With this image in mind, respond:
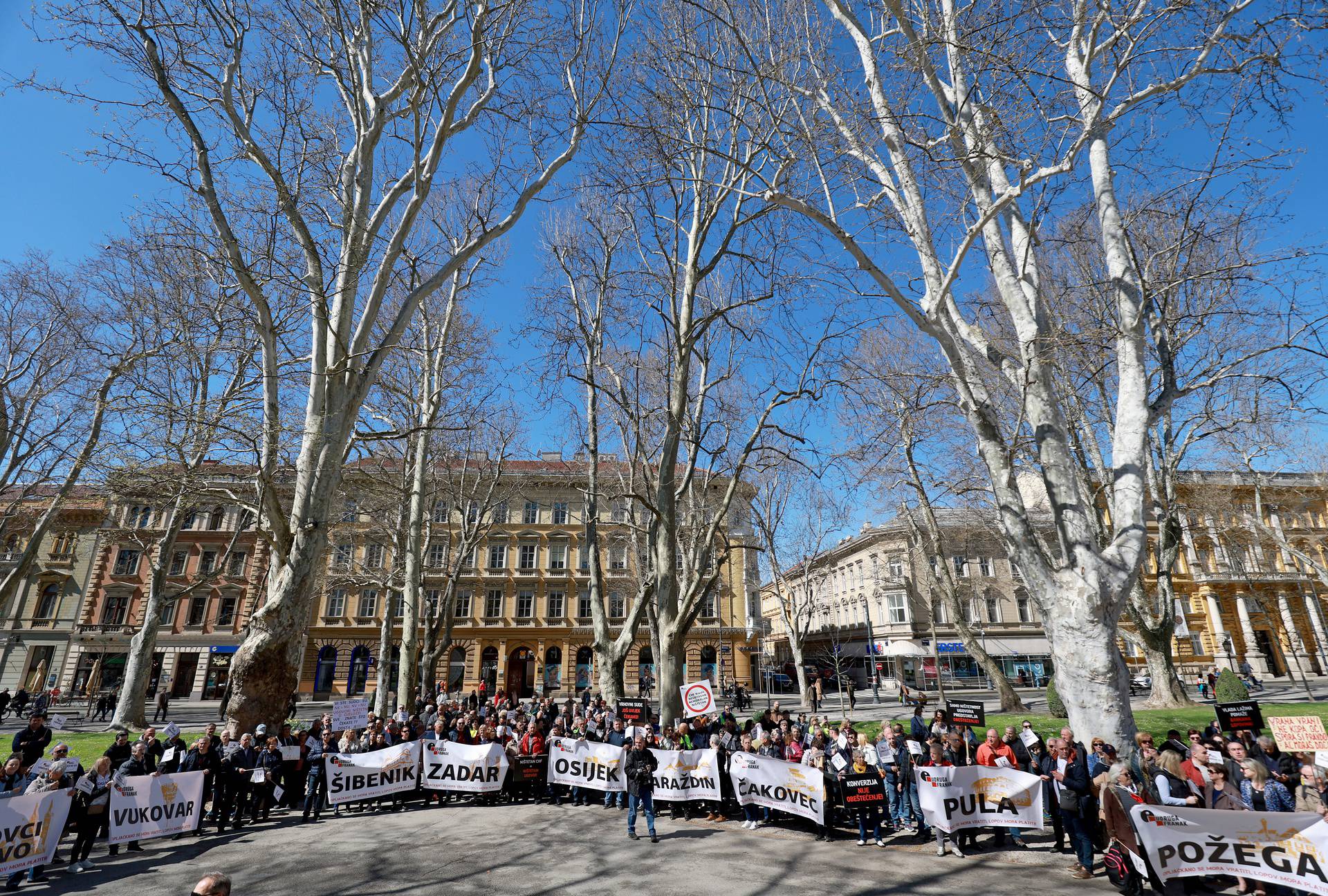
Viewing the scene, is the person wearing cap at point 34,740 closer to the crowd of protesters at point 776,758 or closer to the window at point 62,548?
the crowd of protesters at point 776,758

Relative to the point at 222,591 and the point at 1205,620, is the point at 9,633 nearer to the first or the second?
the point at 222,591

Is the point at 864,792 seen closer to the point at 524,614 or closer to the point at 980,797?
the point at 980,797

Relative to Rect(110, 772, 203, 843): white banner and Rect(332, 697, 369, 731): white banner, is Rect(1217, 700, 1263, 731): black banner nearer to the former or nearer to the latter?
Rect(332, 697, 369, 731): white banner

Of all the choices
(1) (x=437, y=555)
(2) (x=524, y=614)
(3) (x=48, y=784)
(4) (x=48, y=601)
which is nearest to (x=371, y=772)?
(3) (x=48, y=784)

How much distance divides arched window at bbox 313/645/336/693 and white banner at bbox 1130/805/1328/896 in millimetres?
41819

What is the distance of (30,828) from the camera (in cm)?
746

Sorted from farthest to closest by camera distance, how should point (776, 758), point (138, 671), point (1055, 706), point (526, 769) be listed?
point (1055, 706)
point (138, 671)
point (526, 769)
point (776, 758)

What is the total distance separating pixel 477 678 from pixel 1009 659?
3417 centimetres

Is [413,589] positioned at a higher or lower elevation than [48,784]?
higher

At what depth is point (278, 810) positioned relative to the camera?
11.2 metres

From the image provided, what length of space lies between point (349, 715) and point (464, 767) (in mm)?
2440

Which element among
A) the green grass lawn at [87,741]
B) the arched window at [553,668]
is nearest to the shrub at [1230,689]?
the green grass lawn at [87,741]

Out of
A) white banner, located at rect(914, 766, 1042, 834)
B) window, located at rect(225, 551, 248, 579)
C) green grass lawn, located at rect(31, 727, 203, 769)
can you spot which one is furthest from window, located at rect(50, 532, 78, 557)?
white banner, located at rect(914, 766, 1042, 834)

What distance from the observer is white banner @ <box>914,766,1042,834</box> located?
8.40m
